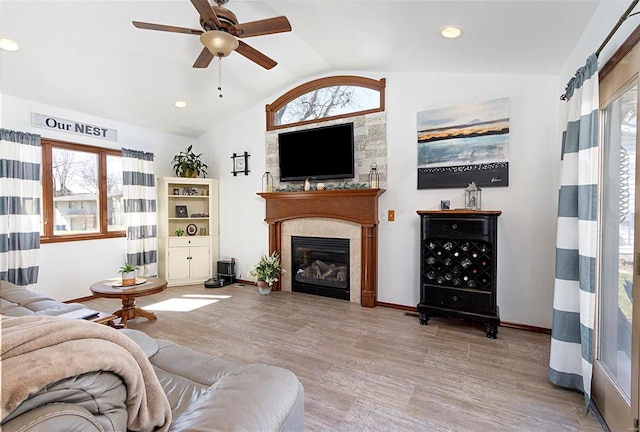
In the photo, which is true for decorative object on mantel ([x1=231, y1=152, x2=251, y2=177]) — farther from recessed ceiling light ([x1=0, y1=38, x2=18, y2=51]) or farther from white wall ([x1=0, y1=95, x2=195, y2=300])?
recessed ceiling light ([x1=0, y1=38, x2=18, y2=51])

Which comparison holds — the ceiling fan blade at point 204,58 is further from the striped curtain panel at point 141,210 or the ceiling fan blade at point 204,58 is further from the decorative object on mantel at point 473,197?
the decorative object on mantel at point 473,197

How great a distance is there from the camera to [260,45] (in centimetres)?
346

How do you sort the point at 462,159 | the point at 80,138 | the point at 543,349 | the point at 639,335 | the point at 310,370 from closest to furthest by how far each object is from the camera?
1. the point at 639,335
2. the point at 310,370
3. the point at 543,349
4. the point at 462,159
5. the point at 80,138

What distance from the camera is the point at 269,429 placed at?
0.91 metres

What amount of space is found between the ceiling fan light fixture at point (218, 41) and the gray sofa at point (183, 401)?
7.15 ft

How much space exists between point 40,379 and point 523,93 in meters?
4.07

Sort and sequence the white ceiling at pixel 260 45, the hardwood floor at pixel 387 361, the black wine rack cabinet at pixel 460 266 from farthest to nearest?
the black wine rack cabinet at pixel 460 266
the white ceiling at pixel 260 45
the hardwood floor at pixel 387 361

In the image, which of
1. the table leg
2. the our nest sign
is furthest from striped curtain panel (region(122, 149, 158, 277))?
the table leg

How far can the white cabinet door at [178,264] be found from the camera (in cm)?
493

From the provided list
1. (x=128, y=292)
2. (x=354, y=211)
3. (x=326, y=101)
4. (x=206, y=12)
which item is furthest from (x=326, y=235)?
(x=206, y=12)

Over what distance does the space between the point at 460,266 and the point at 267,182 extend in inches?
118

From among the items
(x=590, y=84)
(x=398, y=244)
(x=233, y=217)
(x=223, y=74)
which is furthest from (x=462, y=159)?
(x=233, y=217)

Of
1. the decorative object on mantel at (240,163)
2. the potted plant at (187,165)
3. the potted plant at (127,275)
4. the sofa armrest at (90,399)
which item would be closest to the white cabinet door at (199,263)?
the potted plant at (187,165)

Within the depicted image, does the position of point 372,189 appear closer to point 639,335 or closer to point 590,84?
point 590,84
